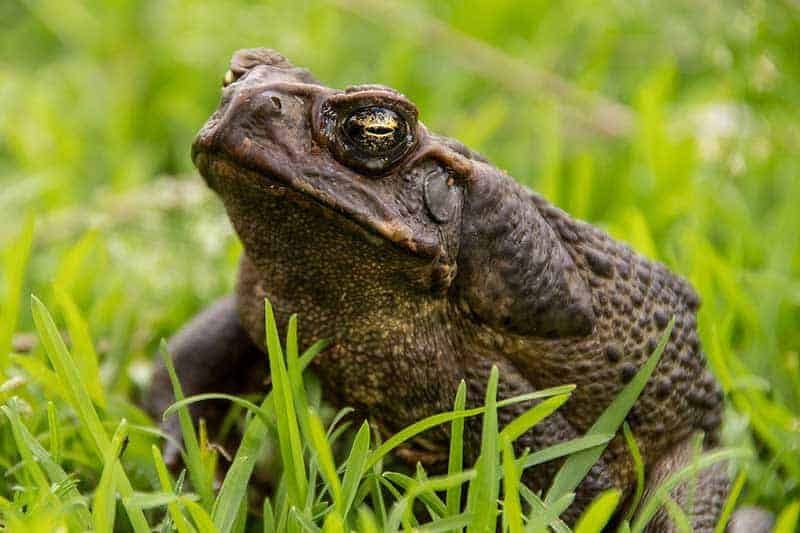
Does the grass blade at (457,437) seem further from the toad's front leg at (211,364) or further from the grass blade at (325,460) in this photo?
the toad's front leg at (211,364)

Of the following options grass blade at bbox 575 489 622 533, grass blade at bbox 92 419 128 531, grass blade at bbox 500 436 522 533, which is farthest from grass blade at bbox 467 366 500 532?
grass blade at bbox 92 419 128 531

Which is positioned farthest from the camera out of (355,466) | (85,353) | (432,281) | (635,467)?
(85,353)

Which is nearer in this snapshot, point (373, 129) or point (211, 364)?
point (373, 129)

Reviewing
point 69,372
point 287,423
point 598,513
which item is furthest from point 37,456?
point 598,513

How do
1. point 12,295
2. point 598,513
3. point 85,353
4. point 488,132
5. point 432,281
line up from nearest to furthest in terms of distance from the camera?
1. point 598,513
2. point 432,281
3. point 85,353
4. point 12,295
5. point 488,132

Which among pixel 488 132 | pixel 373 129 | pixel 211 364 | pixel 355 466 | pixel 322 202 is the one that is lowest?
pixel 211 364

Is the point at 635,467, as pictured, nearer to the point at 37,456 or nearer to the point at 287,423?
the point at 287,423

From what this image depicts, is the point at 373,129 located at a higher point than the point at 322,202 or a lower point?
higher

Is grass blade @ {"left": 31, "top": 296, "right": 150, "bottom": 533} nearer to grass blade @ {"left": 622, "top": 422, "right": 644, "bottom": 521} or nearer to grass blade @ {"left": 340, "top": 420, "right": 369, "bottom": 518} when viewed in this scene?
grass blade @ {"left": 340, "top": 420, "right": 369, "bottom": 518}
